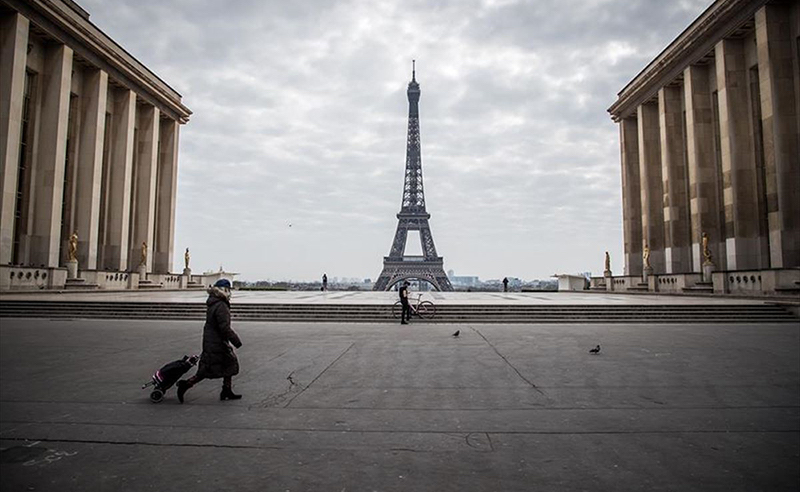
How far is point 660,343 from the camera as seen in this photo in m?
11.9

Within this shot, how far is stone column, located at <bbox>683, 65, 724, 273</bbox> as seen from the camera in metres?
36.4

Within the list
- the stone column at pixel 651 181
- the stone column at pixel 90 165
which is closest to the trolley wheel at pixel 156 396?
the stone column at pixel 90 165

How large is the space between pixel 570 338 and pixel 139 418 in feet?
32.7

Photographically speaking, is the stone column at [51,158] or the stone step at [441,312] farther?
the stone column at [51,158]

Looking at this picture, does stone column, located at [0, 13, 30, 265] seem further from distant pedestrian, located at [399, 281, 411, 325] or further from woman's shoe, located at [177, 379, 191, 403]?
woman's shoe, located at [177, 379, 191, 403]

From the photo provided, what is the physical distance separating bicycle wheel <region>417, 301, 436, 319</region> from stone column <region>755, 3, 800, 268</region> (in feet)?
71.3

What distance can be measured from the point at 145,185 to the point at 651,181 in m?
45.5

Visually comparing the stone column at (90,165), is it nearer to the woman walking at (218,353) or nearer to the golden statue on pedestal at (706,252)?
the woman walking at (218,353)

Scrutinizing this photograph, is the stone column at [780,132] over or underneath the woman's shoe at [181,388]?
over

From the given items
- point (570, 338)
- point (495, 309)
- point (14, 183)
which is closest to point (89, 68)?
point (14, 183)

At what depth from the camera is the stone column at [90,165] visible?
3788 cm

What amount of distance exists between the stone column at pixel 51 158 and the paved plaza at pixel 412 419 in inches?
1090

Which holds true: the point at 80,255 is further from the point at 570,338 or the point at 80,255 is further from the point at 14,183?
the point at 570,338

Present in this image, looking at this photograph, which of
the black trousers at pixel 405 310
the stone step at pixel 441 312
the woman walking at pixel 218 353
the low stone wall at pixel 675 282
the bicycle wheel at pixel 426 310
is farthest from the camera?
the low stone wall at pixel 675 282
